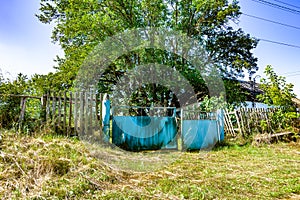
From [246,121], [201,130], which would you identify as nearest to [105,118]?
[201,130]

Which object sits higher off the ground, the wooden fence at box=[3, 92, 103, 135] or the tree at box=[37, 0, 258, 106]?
the tree at box=[37, 0, 258, 106]

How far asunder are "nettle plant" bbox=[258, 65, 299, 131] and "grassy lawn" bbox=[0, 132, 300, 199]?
15.0 ft

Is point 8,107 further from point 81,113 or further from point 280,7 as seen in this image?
point 280,7

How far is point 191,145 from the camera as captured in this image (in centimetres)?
749

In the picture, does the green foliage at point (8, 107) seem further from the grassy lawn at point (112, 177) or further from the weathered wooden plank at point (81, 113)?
the weathered wooden plank at point (81, 113)

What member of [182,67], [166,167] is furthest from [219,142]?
[182,67]

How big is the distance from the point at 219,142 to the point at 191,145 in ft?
3.97

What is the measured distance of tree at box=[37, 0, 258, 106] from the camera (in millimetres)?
11602

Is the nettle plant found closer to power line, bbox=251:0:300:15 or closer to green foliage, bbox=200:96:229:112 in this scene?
green foliage, bbox=200:96:229:112

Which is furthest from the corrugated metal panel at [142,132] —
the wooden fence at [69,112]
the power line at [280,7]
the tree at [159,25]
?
the power line at [280,7]

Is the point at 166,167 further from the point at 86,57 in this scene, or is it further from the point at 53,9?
the point at 53,9

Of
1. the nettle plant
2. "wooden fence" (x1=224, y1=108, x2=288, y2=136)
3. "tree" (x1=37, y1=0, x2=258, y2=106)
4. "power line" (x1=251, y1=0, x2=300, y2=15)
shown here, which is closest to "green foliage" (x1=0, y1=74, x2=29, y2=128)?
"tree" (x1=37, y1=0, x2=258, y2=106)

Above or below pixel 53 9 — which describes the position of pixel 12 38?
below

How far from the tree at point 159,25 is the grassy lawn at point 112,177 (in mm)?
7889
